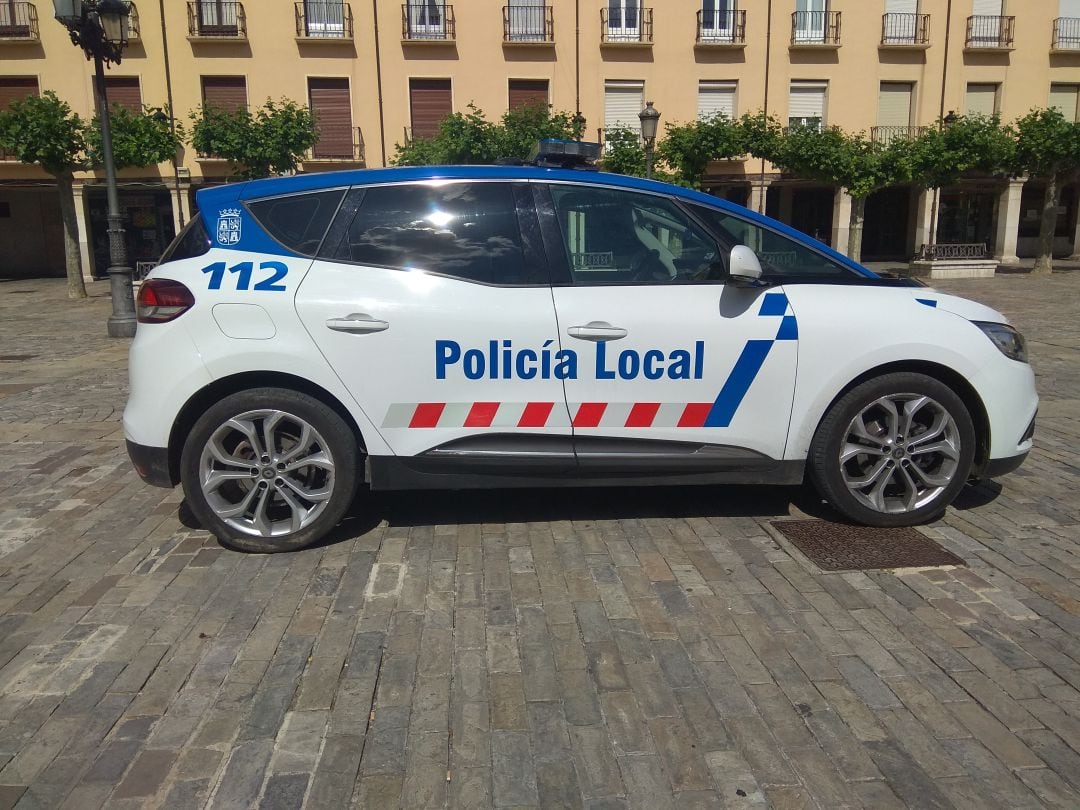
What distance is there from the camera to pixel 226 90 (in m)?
27.4

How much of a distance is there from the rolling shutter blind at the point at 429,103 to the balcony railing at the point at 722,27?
8.58m

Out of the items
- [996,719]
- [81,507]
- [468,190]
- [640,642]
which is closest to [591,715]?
[640,642]

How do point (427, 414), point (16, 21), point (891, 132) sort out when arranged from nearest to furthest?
1. point (427, 414)
2. point (16, 21)
3. point (891, 132)

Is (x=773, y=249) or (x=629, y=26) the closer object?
(x=773, y=249)

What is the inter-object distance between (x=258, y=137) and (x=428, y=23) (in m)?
8.82

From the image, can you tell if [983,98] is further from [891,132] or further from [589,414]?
[589,414]

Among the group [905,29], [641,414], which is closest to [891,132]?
[905,29]

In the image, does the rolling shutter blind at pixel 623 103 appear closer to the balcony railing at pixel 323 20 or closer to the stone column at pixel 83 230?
the balcony railing at pixel 323 20

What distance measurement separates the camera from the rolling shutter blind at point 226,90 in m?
27.3

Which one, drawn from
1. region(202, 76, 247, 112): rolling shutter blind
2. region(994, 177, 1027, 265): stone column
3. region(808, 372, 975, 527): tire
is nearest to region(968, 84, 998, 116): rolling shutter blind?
region(994, 177, 1027, 265): stone column

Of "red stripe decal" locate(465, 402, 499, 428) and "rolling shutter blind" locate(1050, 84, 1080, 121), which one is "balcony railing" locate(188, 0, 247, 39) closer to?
"red stripe decal" locate(465, 402, 499, 428)

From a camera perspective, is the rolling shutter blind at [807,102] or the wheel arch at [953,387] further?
the rolling shutter blind at [807,102]

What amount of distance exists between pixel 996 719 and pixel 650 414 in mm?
1870

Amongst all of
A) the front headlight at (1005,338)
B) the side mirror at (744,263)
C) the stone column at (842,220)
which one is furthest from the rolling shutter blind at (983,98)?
the side mirror at (744,263)
